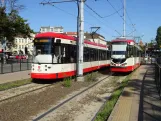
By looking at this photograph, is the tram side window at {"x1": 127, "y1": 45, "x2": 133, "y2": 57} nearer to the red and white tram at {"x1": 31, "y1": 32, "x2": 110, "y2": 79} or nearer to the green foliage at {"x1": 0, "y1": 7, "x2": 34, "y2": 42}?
the red and white tram at {"x1": 31, "y1": 32, "x2": 110, "y2": 79}

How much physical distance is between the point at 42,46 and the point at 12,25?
25.5 meters

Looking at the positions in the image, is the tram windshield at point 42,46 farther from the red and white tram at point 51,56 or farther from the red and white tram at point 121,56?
the red and white tram at point 121,56

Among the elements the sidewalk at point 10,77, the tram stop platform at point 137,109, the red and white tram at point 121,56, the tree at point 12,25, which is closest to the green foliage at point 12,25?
the tree at point 12,25

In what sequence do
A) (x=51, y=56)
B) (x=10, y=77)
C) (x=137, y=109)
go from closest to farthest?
(x=137, y=109) → (x=51, y=56) → (x=10, y=77)

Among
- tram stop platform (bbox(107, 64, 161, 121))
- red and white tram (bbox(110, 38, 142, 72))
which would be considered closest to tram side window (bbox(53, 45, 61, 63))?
tram stop platform (bbox(107, 64, 161, 121))

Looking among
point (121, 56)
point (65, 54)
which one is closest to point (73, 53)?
point (65, 54)

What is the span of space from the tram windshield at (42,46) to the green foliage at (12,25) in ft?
76.7

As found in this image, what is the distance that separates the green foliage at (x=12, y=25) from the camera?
4091cm

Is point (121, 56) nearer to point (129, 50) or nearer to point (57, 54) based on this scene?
point (129, 50)

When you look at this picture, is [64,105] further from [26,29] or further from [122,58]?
[26,29]

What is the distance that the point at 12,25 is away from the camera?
42.2 meters

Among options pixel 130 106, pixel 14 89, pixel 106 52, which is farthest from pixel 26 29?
pixel 130 106

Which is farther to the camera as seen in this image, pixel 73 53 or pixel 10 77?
pixel 10 77

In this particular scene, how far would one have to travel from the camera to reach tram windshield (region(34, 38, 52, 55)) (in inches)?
704
